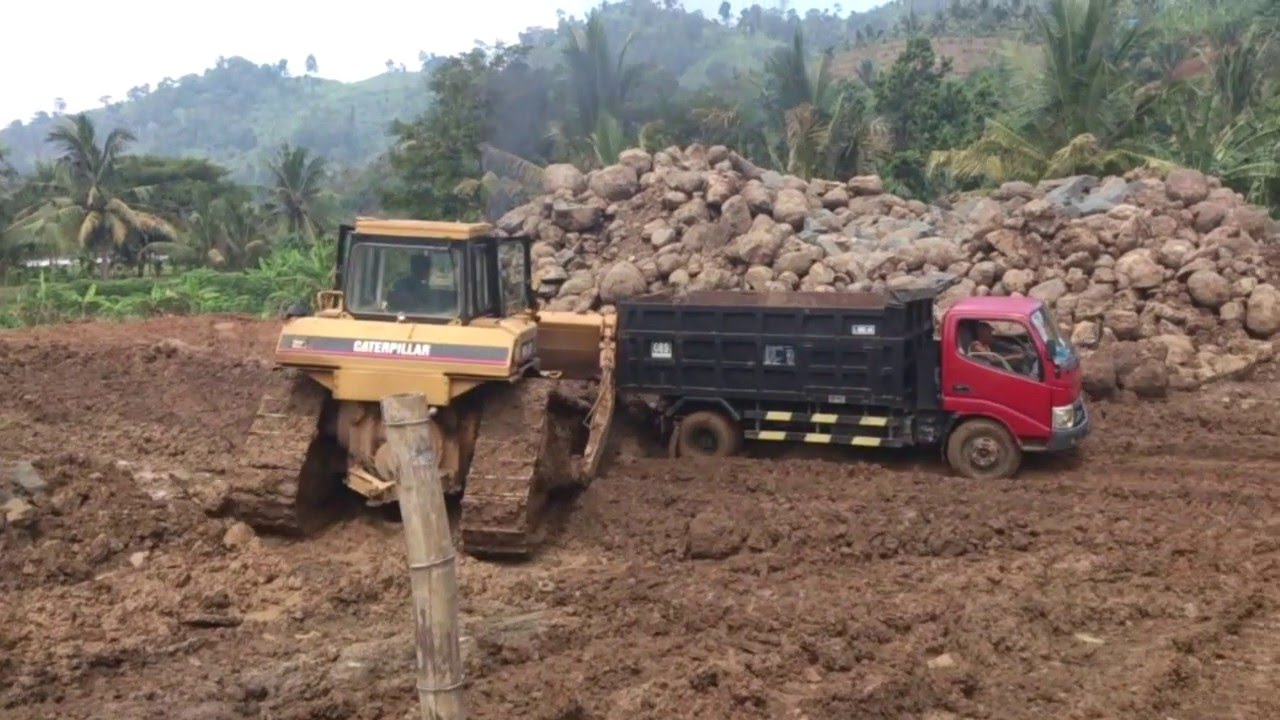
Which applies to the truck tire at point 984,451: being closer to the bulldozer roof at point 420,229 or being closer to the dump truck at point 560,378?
the dump truck at point 560,378

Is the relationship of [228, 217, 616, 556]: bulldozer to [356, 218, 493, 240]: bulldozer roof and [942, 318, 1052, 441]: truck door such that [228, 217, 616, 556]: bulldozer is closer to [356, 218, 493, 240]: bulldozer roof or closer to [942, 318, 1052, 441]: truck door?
[356, 218, 493, 240]: bulldozer roof

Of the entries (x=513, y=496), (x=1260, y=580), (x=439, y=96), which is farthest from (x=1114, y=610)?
(x=439, y=96)

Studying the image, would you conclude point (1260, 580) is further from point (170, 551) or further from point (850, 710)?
point (170, 551)

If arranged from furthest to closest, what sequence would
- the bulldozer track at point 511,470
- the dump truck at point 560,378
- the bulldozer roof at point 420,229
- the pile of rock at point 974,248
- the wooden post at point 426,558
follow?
the pile of rock at point 974,248 → the bulldozer roof at point 420,229 → the dump truck at point 560,378 → the bulldozer track at point 511,470 → the wooden post at point 426,558

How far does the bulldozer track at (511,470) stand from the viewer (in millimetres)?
8750

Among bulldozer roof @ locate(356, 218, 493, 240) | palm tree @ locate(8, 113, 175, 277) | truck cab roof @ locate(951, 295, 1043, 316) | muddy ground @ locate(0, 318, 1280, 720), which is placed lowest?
muddy ground @ locate(0, 318, 1280, 720)

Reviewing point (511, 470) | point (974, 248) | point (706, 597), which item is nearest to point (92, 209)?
point (974, 248)

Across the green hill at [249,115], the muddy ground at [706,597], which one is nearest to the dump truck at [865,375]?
the muddy ground at [706,597]

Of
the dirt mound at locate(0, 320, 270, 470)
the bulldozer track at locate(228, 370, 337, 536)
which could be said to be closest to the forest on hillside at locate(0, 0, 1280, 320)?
the dirt mound at locate(0, 320, 270, 470)

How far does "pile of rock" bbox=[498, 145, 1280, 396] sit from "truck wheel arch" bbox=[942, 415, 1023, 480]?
12.0 ft

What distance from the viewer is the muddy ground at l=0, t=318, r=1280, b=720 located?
665 cm

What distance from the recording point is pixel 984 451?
11.6m

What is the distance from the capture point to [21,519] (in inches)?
345

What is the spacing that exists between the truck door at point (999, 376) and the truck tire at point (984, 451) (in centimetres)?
12
